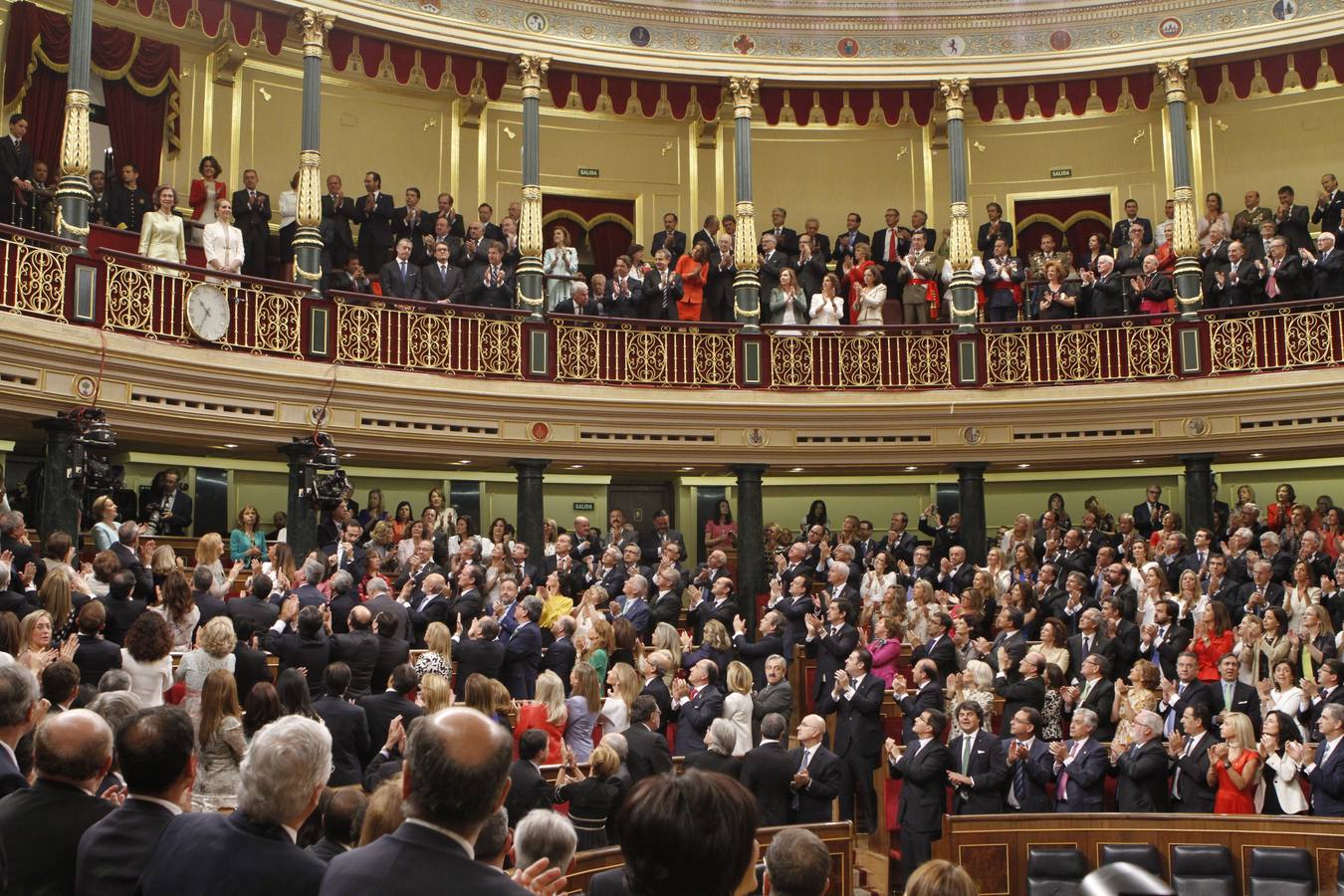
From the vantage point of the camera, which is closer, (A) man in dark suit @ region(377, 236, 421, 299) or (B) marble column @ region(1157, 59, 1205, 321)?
(A) man in dark suit @ region(377, 236, 421, 299)

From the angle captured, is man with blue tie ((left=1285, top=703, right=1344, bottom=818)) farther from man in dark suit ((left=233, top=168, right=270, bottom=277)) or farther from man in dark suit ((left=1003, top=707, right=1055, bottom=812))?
man in dark suit ((left=233, top=168, right=270, bottom=277))

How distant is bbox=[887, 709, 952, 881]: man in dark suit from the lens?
809 cm

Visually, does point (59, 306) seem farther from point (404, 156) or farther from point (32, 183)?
point (404, 156)

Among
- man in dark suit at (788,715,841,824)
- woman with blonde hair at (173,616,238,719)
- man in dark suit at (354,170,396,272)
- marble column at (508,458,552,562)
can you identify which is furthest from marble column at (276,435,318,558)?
man in dark suit at (788,715,841,824)

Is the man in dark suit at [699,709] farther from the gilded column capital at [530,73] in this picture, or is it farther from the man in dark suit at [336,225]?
the gilded column capital at [530,73]

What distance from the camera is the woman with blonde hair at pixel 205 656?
22.2 feet

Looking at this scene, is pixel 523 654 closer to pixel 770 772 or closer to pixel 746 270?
pixel 770 772

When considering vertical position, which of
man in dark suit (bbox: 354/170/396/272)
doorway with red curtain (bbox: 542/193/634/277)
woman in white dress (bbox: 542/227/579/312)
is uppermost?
doorway with red curtain (bbox: 542/193/634/277)

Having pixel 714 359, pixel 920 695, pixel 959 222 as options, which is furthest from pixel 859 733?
pixel 959 222

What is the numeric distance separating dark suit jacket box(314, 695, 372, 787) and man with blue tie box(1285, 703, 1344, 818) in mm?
5067

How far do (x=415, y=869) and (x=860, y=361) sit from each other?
1404 centimetres

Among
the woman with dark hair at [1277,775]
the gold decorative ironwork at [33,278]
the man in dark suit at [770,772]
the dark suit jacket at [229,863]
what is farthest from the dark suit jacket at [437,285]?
the dark suit jacket at [229,863]

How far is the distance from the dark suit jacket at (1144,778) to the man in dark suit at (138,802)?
6231 millimetres

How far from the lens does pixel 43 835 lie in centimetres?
327
